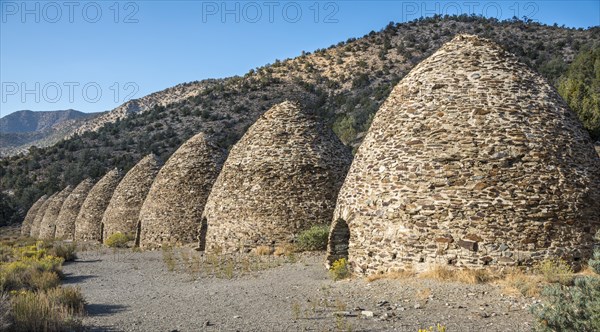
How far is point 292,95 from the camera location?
49.7 meters

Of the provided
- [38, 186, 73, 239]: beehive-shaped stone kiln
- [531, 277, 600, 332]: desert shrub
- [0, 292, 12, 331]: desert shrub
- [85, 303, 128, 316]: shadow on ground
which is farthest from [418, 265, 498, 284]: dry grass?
[38, 186, 73, 239]: beehive-shaped stone kiln

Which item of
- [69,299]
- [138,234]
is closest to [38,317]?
[69,299]

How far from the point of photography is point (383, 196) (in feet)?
30.7

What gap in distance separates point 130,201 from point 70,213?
10.2m

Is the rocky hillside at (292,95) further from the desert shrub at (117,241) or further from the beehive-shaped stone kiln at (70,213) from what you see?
the desert shrub at (117,241)

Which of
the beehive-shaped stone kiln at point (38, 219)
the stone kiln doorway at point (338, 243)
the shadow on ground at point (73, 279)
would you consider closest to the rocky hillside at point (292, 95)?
the beehive-shaped stone kiln at point (38, 219)

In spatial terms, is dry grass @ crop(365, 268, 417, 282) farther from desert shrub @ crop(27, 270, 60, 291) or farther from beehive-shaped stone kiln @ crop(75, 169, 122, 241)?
beehive-shaped stone kiln @ crop(75, 169, 122, 241)

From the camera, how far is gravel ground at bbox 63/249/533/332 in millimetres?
6773

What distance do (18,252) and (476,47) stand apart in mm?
19617

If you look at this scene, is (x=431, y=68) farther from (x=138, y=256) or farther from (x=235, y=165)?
(x=138, y=256)

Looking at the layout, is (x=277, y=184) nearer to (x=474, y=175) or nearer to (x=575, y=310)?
(x=474, y=175)

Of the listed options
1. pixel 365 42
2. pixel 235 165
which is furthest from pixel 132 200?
pixel 365 42

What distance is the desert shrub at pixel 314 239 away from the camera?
13852 mm

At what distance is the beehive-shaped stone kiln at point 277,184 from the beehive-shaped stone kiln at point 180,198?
10.8 ft
